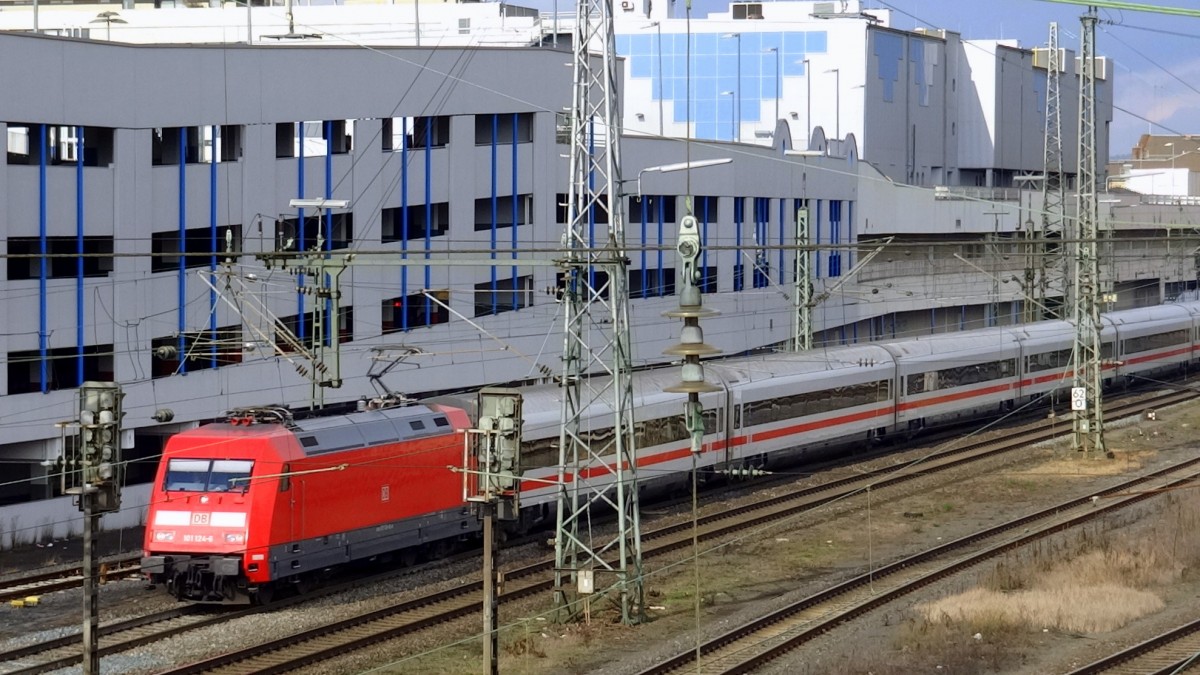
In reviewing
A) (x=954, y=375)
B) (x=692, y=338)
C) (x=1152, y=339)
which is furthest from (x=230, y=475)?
(x=1152, y=339)

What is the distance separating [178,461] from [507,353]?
18492 millimetres

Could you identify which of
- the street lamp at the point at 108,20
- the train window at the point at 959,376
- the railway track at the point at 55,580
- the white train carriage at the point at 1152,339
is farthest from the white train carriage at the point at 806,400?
the street lamp at the point at 108,20

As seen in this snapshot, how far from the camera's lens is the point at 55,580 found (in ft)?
90.1

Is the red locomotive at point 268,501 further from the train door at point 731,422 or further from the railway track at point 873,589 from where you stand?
the train door at point 731,422

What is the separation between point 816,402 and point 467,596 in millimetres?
15943

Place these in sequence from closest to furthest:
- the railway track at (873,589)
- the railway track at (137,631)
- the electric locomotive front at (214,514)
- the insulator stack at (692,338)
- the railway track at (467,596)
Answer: the insulator stack at (692,338), the railway track at (137,631), the railway track at (467,596), the railway track at (873,589), the electric locomotive front at (214,514)

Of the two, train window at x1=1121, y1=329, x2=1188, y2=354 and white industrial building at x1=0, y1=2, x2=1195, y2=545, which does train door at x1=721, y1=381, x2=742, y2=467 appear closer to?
white industrial building at x1=0, y1=2, x2=1195, y2=545

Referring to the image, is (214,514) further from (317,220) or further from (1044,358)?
(1044,358)

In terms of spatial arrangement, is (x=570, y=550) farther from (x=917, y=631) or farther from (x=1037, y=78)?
(x=1037, y=78)

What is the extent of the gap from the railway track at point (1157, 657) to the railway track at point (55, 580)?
16037 millimetres

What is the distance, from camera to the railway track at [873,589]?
22.3 metres

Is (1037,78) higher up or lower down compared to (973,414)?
higher up

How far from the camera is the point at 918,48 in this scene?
78.1 meters

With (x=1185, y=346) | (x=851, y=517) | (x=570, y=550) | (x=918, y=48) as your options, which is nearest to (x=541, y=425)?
(x=570, y=550)
